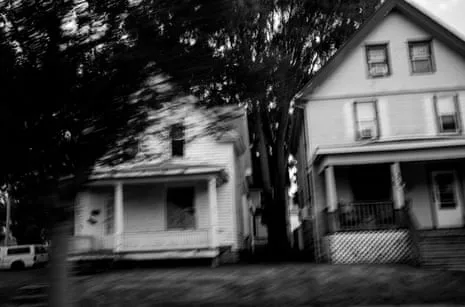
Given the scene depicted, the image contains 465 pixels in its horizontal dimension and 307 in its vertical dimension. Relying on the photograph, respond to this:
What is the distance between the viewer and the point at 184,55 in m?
3.98

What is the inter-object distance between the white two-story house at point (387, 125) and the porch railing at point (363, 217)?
0.11 ft

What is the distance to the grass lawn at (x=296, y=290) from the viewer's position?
27.3 feet

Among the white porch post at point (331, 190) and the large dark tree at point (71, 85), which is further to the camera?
the white porch post at point (331, 190)

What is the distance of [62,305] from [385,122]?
1632cm

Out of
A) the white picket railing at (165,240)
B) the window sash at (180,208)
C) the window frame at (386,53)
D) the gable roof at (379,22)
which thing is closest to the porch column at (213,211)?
the white picket railing at (165,240)

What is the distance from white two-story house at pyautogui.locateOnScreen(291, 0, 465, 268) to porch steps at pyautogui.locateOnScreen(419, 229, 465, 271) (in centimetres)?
159

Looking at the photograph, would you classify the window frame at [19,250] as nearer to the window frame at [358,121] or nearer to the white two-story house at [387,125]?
the white two-story house at [387,125]

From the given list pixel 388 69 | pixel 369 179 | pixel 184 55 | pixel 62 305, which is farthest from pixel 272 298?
pixel 388 69

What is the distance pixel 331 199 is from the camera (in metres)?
17.4

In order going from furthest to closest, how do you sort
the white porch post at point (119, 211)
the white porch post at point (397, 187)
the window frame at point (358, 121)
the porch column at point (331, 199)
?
the window frame at point (358, 121)
the white porch post at point (119, 211)
the porch column at point (331, 199)
the white porch post at point (397, 187)

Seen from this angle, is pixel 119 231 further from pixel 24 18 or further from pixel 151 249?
pixel 24 18

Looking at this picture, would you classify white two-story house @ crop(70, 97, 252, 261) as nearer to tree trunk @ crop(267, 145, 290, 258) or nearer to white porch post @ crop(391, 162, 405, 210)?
tree trunk @ crop(267, 145, 290, 258)

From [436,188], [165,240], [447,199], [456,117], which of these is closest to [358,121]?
[456,117]

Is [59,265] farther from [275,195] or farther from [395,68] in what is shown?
[275,195]
